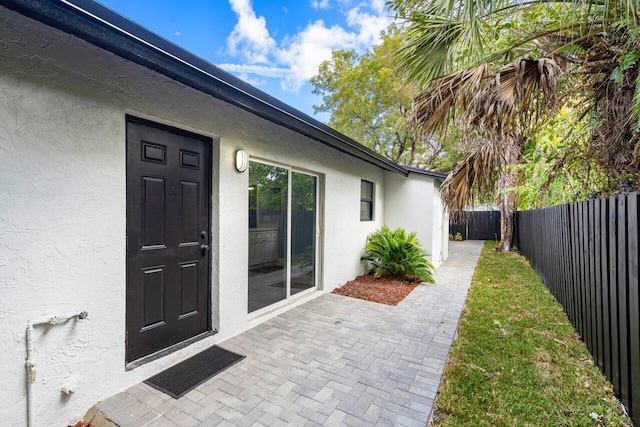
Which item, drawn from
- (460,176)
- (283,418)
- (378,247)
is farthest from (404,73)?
(283,418)

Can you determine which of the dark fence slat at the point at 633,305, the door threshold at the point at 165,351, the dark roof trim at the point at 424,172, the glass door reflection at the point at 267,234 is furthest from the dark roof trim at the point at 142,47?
the dark roof trim at the point at 424,172

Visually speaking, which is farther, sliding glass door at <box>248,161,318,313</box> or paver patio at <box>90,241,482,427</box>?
sliding glass door at <box>248,161,318,313</box>

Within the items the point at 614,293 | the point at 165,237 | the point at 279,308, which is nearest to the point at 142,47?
the point at 165,237

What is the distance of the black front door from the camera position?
2809 millimetres

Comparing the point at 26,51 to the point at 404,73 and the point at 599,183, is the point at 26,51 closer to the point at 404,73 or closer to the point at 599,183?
the point at 404,73

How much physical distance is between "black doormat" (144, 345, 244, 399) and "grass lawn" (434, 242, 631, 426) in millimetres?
2150

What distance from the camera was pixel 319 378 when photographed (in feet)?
9.57

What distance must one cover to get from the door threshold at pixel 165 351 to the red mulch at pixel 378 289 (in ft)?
10.0

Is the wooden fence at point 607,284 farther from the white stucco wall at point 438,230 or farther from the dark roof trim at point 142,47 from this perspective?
the white stucco wall at point 438,230

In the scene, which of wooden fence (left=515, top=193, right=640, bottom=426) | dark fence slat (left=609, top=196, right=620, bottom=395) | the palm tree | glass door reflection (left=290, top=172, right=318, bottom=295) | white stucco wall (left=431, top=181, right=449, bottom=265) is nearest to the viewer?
wooden fence (left=515, top=193, right=640, bottom=426)

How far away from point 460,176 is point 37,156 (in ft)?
16.4

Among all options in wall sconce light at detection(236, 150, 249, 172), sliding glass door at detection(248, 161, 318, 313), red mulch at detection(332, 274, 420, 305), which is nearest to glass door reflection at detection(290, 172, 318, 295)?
sliding glass door at detection(248, 161, 318, 313)

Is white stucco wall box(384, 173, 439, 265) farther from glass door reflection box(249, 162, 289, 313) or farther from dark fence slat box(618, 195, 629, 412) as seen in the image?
dark fence slat box(618, 195, 629, 412)

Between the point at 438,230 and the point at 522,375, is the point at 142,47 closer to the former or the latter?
the point at 522,375
